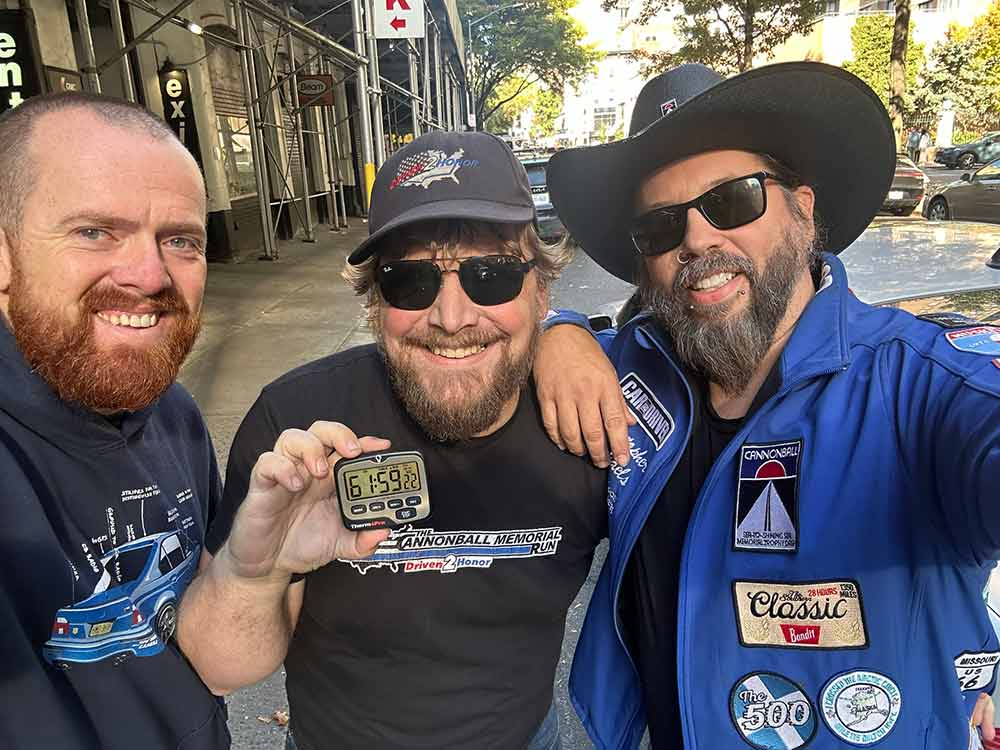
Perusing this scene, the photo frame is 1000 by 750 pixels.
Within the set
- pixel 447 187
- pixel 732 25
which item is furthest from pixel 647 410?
pixel 732 25

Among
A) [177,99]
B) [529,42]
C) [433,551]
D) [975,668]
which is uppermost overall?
[529,42]

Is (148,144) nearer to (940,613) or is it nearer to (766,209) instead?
(766,209)

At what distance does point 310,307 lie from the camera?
9.37 m

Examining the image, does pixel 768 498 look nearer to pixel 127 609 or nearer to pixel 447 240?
pixel 447 240

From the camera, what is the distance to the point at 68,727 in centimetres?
139

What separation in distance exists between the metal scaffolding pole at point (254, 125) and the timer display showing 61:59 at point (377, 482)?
12425 mm

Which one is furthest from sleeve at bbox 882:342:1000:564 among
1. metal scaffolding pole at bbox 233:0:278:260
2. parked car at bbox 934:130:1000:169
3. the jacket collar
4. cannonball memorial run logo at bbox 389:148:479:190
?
parked car at bbox 934:130:1000:169

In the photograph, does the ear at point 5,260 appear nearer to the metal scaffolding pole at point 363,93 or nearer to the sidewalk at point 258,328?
the sidewalk at point 258,328

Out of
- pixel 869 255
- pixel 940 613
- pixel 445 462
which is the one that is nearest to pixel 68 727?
pixel 445 462

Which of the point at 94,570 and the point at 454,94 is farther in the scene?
the point at 454,94

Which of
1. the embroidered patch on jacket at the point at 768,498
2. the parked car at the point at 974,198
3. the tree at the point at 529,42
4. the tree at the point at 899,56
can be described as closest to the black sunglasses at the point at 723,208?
the embroidered patch on jacket at the point at 768,498

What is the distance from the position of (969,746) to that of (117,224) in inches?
86.2

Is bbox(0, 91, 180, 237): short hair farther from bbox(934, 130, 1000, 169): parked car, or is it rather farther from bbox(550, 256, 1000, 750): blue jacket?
bbox(934, 130, 1000, 169): parked car

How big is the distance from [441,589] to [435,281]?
786 mm
